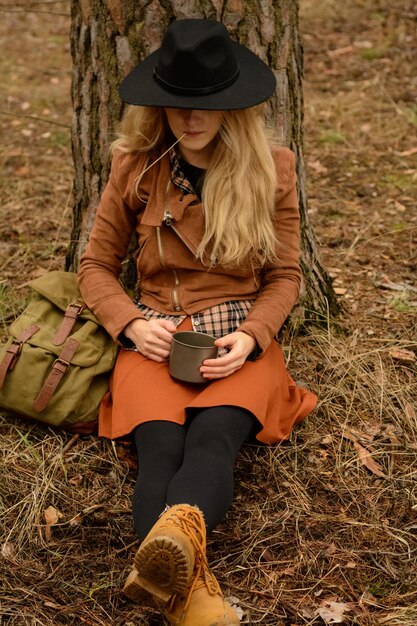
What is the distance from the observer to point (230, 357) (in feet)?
9.12

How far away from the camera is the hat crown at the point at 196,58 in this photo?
2615 millimetres

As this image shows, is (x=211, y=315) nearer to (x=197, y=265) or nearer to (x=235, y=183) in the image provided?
(x=197, y=265)

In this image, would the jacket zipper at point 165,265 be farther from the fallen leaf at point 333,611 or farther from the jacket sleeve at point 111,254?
the fallen leaf at point 333,611

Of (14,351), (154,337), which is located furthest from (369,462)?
(14,351)

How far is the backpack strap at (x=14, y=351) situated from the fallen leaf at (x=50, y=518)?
1.70 ft

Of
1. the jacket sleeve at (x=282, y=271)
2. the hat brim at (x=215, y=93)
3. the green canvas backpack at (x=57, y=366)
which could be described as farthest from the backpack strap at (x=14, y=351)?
the hat brim at (x=215, y=93)

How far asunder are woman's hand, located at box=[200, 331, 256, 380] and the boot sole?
2.50 feet

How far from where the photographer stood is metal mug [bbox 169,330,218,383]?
9.09ft

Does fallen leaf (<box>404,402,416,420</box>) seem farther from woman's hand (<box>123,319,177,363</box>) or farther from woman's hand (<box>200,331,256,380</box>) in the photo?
woman's hand (<box>123,319,177,363</box>)

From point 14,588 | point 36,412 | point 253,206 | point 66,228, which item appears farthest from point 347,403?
point 66,228

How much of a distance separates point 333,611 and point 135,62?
2.26 meters

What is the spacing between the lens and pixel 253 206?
2.94 meters

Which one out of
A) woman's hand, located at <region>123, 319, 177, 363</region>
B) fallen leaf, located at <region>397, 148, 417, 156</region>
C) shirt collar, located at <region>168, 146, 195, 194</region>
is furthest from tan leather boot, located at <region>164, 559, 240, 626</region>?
fallen leaf, located at <region>397, 148, 417, 156</region>

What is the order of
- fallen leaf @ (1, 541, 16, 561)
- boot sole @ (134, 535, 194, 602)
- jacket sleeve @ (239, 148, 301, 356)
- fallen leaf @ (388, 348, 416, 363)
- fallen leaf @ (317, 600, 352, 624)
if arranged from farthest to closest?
fallen leaf @ (388, 348, 416, 363), jacket sleeve @ (239, 148, 301, 356), fallen leaf @ (1, 541, 16, 561), fallen leaf @ (317, 600, 352, 624), boot sole @ (134, 535, 194, 602)
